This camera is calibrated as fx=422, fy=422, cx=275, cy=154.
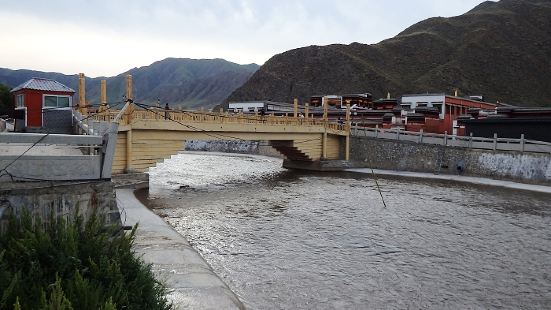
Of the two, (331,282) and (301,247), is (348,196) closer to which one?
(301,247)

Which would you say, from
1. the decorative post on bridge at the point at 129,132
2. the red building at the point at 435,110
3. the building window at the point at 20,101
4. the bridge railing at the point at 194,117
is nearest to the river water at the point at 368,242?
the decorative post on bridge at the point at 129,132

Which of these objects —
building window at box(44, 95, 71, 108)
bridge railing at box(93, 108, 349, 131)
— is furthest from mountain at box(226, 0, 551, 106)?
building window at box(44, 95, 71, 108)

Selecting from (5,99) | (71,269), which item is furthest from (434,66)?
(71,269)

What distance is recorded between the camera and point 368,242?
16.8 m

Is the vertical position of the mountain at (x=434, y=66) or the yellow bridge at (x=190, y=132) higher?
the mountain at (x=434, y=66)

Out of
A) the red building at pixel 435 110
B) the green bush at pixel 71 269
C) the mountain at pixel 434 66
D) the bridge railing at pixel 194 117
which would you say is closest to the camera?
the green bush at pixel 71 269

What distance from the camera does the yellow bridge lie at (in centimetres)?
2536

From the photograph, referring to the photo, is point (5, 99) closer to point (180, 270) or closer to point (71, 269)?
point (180, 270)

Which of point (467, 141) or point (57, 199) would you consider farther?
point (467, 141)

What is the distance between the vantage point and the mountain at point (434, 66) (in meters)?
115

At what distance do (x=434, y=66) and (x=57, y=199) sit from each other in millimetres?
136668

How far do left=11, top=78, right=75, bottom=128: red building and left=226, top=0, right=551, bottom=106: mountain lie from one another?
3830 inches

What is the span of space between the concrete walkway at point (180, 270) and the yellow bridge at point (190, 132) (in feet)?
25.0

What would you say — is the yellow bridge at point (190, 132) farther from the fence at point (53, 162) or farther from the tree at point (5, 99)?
the tree at point (5, 99)
